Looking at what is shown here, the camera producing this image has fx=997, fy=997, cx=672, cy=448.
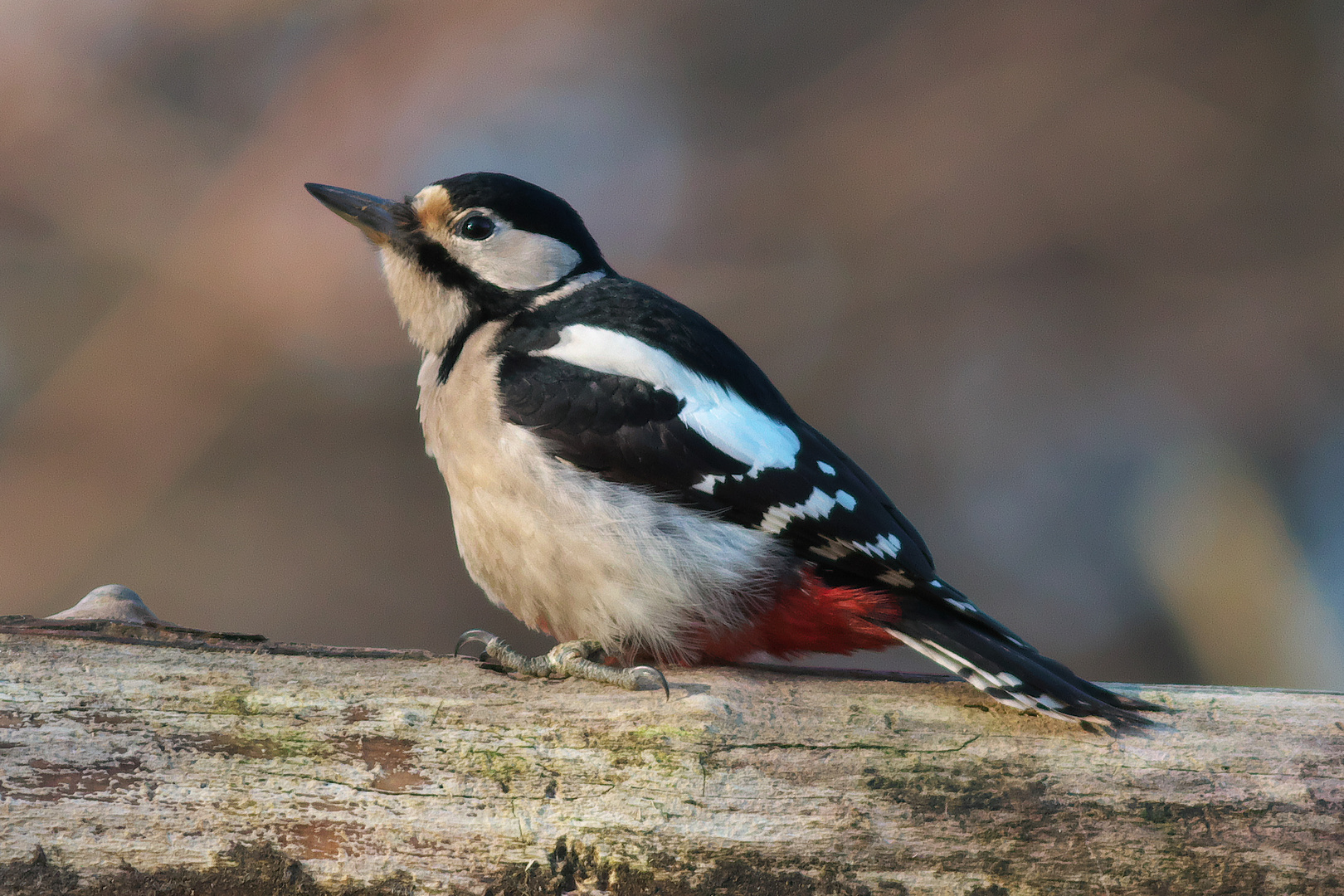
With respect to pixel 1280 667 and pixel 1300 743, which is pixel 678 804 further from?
pixel 1280 667

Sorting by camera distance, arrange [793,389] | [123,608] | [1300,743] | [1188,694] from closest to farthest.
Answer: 1. [1300,743]
2. [1188,694]
3. [123,608]
4. [793,389]

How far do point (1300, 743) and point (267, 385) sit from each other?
3.69 m

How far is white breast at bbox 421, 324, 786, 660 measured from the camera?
1866 mm

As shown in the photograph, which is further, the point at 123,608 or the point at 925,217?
the point at 925,217

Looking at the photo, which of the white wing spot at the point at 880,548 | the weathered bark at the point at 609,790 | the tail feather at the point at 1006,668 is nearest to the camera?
the weathered bark at the point at 609,790

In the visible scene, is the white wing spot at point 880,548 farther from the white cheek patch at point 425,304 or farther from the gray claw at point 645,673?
the white cheek patch at point 425,304

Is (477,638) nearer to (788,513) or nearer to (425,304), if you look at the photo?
(788,513)

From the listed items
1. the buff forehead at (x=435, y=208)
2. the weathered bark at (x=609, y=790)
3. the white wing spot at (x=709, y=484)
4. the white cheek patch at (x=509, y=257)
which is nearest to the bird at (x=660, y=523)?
the white wing spot at (x=709, y=484)

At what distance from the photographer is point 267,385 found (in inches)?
160

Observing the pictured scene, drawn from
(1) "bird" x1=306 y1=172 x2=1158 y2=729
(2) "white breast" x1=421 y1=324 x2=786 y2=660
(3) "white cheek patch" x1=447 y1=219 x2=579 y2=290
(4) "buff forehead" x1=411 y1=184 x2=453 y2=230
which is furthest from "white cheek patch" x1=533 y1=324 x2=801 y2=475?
(4) "buff forehead" x1=411 y1=184 x2=453 y2=230

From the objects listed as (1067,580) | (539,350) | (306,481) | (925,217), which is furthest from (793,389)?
(539,350)

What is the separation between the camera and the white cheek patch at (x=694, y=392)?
1.95m

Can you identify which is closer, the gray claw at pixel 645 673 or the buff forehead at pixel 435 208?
the gray claw at pixel 645 673

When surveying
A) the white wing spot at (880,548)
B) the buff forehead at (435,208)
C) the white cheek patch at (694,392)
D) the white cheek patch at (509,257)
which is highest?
the buff forehead at (435,208)
